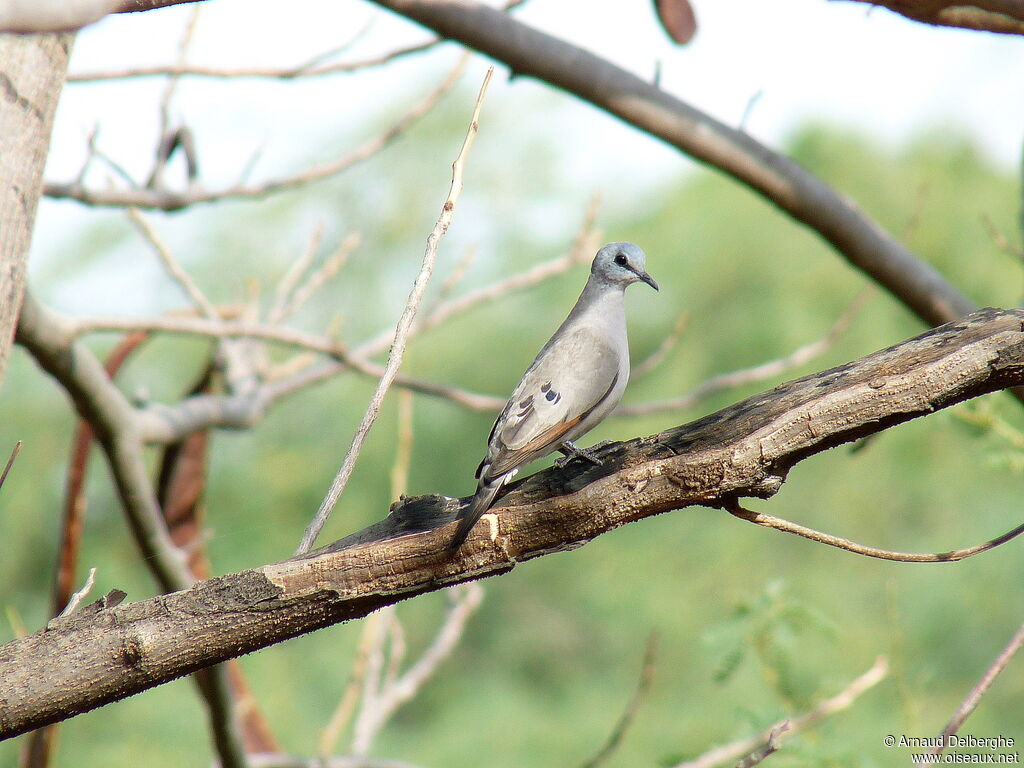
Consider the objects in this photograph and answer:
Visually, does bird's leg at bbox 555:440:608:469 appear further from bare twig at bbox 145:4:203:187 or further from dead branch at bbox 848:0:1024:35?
bare twig at bbox 145:4:203:187

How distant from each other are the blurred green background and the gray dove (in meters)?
3.08

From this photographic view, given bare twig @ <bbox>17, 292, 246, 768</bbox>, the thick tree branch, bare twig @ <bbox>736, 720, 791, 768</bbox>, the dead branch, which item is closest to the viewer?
bare twig @ <bbox>736, 720, 791, 768</bbox>

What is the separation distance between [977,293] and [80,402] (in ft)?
20.3

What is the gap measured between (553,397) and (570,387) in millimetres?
58

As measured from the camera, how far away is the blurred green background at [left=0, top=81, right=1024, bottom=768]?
20.0 ft

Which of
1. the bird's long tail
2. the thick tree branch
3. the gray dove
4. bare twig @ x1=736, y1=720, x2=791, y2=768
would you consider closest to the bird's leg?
the gray dove

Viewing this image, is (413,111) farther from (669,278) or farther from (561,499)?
(669,278)

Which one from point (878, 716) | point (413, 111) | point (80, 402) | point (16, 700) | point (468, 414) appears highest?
point (468, 414)

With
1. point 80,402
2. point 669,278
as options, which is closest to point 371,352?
point 80,402

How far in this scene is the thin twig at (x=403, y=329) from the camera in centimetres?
171

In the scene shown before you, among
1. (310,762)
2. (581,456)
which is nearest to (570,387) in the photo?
(581,456)

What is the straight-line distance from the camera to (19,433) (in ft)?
25.4

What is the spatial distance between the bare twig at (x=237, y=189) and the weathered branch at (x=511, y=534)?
222 cm

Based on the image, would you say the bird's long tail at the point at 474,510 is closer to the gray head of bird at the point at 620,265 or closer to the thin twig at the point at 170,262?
the gray head of bird at the point at 620,265
